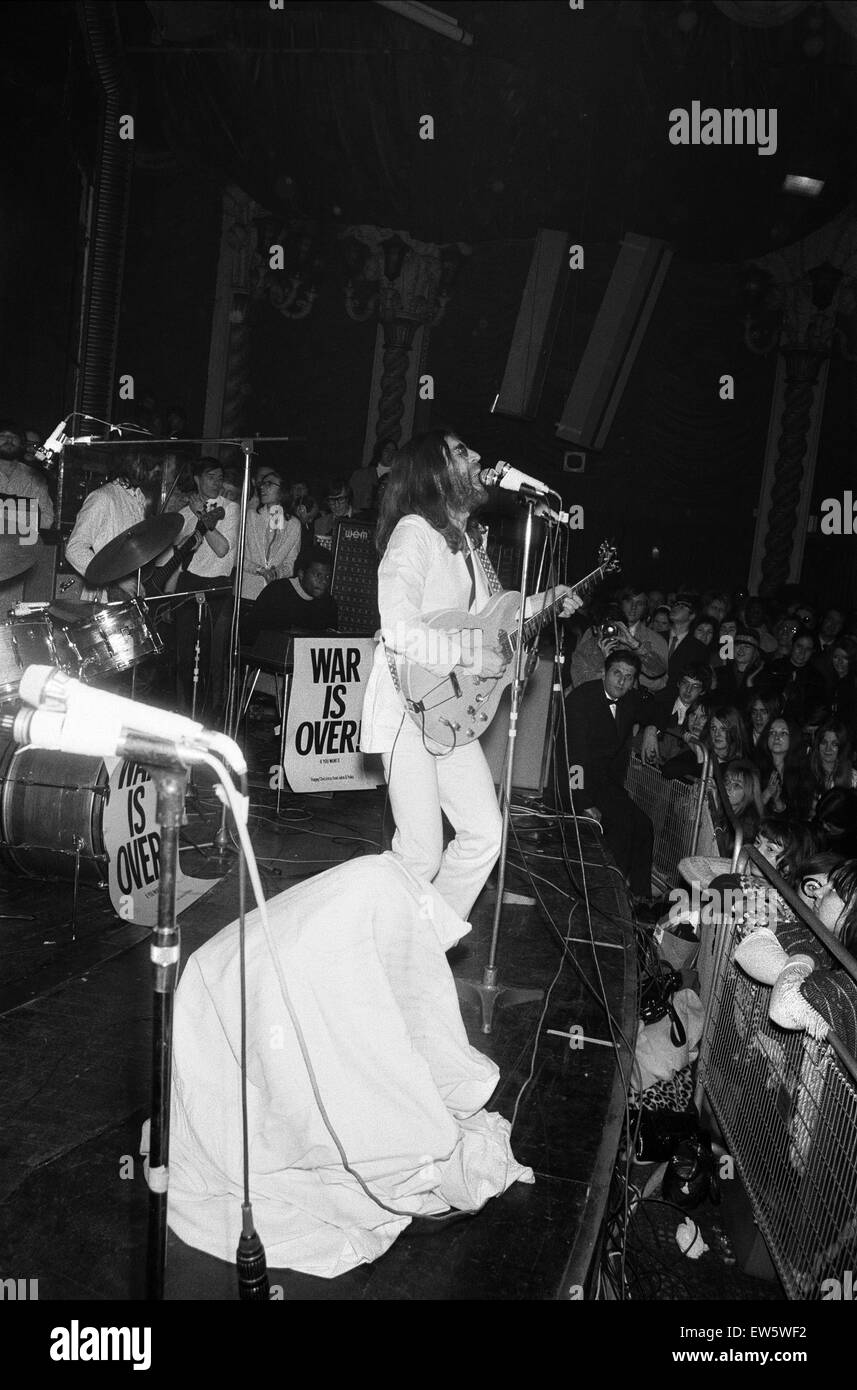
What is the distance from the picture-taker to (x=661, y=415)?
13.7m

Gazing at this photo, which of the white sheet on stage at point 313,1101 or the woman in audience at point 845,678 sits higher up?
the woman in audience at point 845,678

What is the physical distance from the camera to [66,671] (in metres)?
4.55

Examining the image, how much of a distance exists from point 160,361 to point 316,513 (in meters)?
3.74

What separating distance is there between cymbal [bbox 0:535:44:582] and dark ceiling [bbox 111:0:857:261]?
6.42m

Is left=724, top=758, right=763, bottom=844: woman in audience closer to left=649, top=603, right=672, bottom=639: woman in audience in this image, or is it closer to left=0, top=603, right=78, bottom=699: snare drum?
left=0, top=603, right=78, bottom=699: snare drum

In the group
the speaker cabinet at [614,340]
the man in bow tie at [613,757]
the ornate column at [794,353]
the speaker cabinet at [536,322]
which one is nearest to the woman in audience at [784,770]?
the man in bow tie at [613,757]

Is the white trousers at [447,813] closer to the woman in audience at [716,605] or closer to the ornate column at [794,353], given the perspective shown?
the woman in audience at [716,605]

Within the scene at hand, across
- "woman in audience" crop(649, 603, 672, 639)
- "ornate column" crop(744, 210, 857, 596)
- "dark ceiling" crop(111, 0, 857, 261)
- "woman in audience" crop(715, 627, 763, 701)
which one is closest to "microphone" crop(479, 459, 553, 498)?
"woman in audience" crop(715, 627, 763, 701)

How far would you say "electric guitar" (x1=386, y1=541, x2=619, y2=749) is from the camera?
3.76 metres

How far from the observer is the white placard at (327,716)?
6336 millimetres

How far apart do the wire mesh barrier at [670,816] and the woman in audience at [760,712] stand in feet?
2.71

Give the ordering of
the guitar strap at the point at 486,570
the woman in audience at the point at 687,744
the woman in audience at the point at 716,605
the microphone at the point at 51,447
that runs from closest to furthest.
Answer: the guitar strap at the point at 486,570 → the microphone at the point at 51,447 → the woman in audience at the point at 687,744 → the woman in audience at the point at 716,605

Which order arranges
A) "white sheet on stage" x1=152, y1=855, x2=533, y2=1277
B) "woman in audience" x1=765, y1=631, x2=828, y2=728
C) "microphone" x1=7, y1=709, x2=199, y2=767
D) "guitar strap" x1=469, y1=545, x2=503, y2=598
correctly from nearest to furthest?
"microphone" x1=7, y1=709, x2=199, y2=767 < "white sheet on stage" x1=152, y1=855, x2=533, y2=1277 < "guitar strap" x1=469, y1=545, x2=503, y2=598 < "woman in audience" x1=765, y1=631, x2=828, y2=728
